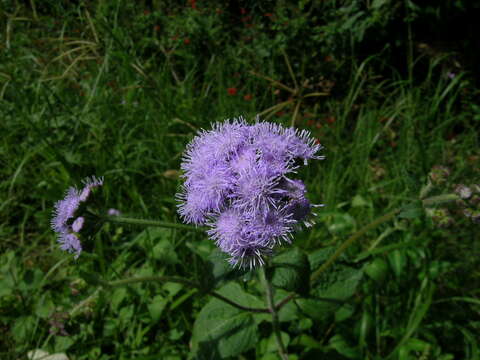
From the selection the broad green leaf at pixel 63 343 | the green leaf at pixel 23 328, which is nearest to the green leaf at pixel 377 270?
the broad green leaf at pixel 63 343

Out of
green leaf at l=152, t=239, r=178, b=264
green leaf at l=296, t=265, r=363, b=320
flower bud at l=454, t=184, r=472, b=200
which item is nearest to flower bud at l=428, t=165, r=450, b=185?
flower bud at l=454, t=184, r=472, b=200

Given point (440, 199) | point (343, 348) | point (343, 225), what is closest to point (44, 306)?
point (343, 348)

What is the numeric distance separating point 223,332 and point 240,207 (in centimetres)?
85

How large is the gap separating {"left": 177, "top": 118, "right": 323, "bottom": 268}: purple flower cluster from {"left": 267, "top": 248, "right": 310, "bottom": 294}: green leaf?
0.58ft

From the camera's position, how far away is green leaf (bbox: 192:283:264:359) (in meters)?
1.90

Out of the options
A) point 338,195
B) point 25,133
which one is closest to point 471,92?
point 338,195

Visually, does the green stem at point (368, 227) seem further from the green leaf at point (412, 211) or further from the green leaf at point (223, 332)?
the green leaf at point (223, 332)

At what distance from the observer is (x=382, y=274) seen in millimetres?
2270

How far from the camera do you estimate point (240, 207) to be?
4.91ft

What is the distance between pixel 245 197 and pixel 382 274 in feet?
4.22

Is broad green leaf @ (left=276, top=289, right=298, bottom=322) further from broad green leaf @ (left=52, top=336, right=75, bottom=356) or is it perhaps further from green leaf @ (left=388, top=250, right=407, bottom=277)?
broad green leaf @ (left=52, top=336, right=75, bottom=356)

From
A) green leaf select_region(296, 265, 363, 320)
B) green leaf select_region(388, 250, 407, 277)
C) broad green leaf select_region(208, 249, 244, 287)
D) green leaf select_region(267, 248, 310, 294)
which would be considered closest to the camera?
green leaf select_region(267, 248, 310, 294)

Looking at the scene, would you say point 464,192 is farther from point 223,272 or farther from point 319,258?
point 223,272

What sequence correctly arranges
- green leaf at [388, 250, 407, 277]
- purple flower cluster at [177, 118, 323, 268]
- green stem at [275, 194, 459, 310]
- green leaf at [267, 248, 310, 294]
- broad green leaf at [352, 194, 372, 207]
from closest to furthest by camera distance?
purple flower cluster at [177, 118, 323, 268], green leaf at [267, 248, 310, 294], green stem at [275, 194, 459, 310], green leaf at [388, 250, 407, 277], broad green leaf at [352, 194, 372, 207]
